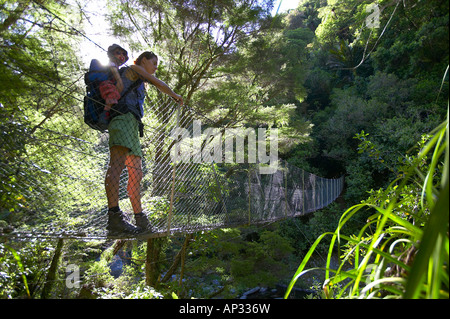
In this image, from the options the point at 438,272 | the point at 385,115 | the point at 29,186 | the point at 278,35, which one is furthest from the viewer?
the point at 385,115

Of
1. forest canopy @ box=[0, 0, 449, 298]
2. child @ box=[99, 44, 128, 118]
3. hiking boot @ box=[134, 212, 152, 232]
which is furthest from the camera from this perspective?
forest canopy @ box=[0, 0, 449, 298]

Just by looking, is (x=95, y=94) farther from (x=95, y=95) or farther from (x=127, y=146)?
(x=127, y=146)

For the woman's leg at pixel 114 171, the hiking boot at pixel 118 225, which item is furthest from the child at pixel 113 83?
the hiking boot at pixel 118 225

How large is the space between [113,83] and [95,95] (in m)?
0.09

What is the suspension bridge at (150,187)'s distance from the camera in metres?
1.48

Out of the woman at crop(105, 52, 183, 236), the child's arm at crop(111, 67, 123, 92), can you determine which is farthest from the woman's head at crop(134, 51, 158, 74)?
the child's arm at crop(111, 67, 123, 92)

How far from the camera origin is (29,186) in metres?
1.47

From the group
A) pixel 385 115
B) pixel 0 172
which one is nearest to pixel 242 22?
pixel 0 172

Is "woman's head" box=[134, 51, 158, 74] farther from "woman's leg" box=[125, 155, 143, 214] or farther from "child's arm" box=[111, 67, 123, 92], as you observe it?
"woman's leg" box=[125, 155, 143, 214]

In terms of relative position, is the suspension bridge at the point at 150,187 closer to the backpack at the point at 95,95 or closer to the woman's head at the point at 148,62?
the backpack at the point at 95,95

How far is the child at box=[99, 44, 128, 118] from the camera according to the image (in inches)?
50.6

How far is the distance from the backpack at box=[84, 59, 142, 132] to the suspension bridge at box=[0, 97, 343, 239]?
0.13m
